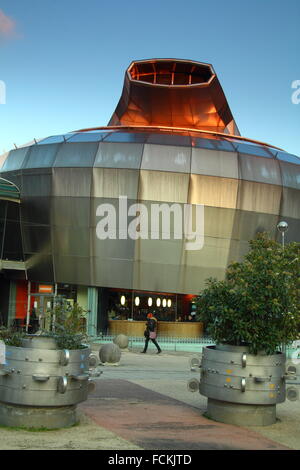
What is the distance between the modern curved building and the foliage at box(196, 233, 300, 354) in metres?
21.3

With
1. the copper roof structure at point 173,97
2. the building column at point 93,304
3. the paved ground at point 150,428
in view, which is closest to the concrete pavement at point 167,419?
the paved ground at point 150,428

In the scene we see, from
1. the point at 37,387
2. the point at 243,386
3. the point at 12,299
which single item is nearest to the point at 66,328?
the point at 37,387

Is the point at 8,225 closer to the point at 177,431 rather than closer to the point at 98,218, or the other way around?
the point at 98,218

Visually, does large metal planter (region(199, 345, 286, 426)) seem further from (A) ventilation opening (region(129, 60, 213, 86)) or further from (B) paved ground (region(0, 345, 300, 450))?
(A) ventilation opening (region(129, 60, 213, 86))

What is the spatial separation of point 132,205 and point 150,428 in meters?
23.6

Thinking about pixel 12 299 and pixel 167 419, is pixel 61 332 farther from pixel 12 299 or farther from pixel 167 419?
pixel 12 299

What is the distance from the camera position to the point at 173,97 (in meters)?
42.4

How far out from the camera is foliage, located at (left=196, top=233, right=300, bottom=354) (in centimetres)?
1045

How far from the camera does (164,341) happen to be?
3112cm

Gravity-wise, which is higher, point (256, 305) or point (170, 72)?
point (170, 72)

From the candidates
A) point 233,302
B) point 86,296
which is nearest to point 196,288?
point 86,296

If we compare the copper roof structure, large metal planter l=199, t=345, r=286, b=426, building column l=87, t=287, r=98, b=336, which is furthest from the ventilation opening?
large metal planter l=199, t=345, r=286, b=426

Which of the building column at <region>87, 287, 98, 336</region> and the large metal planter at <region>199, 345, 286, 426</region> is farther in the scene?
the building column at <region>87, 287, 98, 336</region>

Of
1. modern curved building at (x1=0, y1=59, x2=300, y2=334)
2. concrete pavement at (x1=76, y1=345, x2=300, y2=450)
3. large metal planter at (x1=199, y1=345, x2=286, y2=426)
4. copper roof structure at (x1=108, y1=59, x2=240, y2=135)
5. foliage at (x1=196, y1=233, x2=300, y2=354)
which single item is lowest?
concrete pavement at (x1=76, y1=345, x2=300, y2=450)
